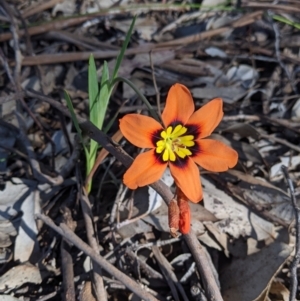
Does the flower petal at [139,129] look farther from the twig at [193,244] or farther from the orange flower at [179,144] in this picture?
the twig at [193,244]

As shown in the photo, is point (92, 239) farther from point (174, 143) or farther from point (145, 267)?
point (174, 143)

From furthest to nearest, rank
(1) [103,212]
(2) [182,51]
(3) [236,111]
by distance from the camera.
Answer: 1. (2) [182,51]
2. (3) [236,111]
3. (1) [103,212]

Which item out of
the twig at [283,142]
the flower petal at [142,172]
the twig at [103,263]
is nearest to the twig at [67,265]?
the twig at [103,263]

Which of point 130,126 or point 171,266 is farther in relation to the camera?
point 171,266

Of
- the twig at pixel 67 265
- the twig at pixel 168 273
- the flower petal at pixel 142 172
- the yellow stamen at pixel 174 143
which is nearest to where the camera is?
the flower petal at pixel 142 172

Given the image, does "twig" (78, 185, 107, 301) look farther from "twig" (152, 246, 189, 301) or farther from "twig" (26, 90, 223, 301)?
"twig" (26, 90, 223, 301)

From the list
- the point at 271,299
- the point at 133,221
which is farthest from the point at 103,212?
the point at 271,299

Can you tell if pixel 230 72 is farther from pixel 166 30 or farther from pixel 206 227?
pixel 206 227
